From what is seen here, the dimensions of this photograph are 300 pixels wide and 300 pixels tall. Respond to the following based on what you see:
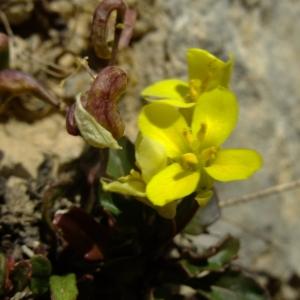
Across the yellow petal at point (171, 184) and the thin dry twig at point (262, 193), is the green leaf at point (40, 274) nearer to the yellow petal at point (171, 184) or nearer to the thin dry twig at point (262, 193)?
the yellow petal at point (171, 184)

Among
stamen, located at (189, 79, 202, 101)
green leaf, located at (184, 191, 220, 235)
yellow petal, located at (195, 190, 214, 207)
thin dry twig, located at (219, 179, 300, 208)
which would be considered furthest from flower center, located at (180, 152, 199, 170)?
thin dry twig, located at (219, 179, 300, 208)

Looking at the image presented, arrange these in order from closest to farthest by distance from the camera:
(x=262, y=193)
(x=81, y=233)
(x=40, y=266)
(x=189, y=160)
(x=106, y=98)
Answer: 1. (x=106, y=98)
2. (x=189, y=160)
3. (x=40, y=266)
4. (x=81, y=233)
5. (x=262, y=193)

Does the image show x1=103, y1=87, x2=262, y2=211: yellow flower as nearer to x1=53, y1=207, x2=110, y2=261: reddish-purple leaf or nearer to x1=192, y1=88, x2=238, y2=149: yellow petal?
x1=192, y1=88, x2=238, y2=149: yellow petal

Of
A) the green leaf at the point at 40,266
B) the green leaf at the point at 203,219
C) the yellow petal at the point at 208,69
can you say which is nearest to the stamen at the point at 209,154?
the yellow petal at the point at 208,69

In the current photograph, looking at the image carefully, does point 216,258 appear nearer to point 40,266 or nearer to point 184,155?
point 184,155

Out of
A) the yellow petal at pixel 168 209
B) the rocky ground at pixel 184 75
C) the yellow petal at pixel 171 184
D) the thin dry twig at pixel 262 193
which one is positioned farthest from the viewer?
the thin dry twig at pixel 262 193

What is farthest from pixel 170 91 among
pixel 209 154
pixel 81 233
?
pixel 81 233
